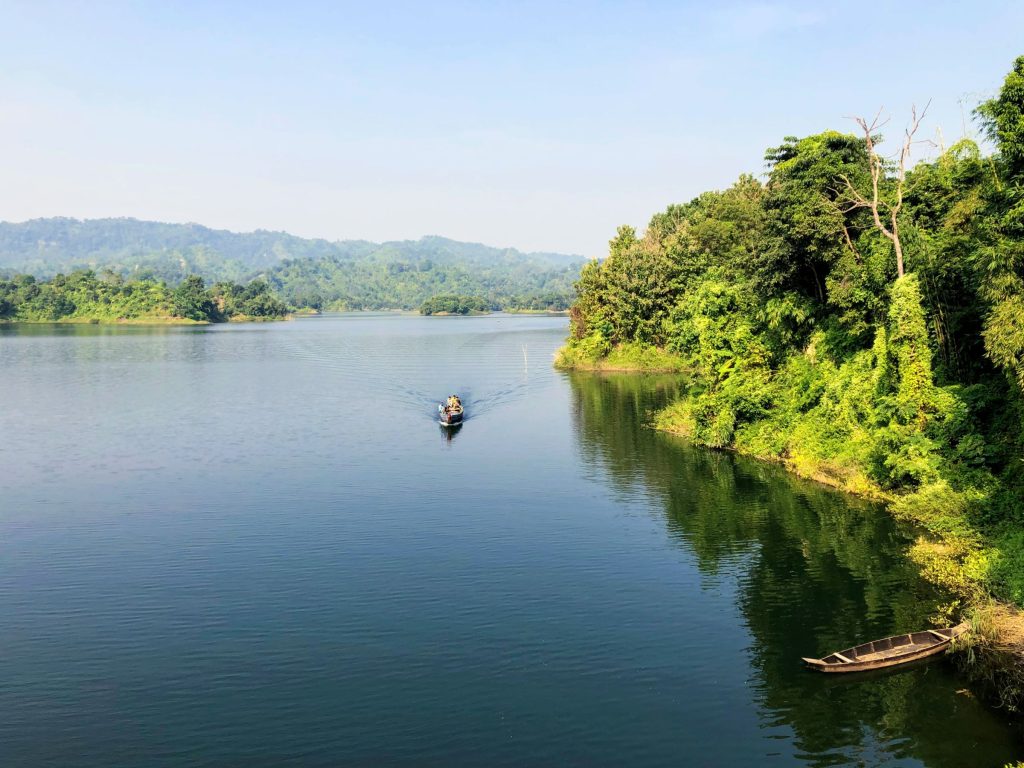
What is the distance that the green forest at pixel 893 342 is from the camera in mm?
36656

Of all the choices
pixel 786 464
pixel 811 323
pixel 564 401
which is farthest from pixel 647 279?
pixel 786 464

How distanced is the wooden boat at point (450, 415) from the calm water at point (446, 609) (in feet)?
23.7

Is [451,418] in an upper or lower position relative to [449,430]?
upper

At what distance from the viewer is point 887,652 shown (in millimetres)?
28562

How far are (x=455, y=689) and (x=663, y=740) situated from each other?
7.32 metres

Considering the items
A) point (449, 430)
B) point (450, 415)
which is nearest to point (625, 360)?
point (450, 415)

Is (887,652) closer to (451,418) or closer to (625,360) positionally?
(451,418)

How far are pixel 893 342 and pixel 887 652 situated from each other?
23.5 metres

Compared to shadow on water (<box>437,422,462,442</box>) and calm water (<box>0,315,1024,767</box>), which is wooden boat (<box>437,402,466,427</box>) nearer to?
shadow on water (<box>437,422,462,442</box>)

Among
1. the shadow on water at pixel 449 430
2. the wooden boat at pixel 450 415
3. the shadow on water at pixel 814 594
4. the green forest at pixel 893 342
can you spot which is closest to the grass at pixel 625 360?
the green forest at pixel 893 342

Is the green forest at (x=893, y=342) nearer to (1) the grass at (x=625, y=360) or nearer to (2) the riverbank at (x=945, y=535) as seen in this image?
(2) the riverbank at (x=945, y=535)

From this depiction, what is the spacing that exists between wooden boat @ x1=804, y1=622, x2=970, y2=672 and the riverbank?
859 mm

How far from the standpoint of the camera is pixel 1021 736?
24.4 meters

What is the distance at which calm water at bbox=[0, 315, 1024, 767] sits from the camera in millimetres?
25000
